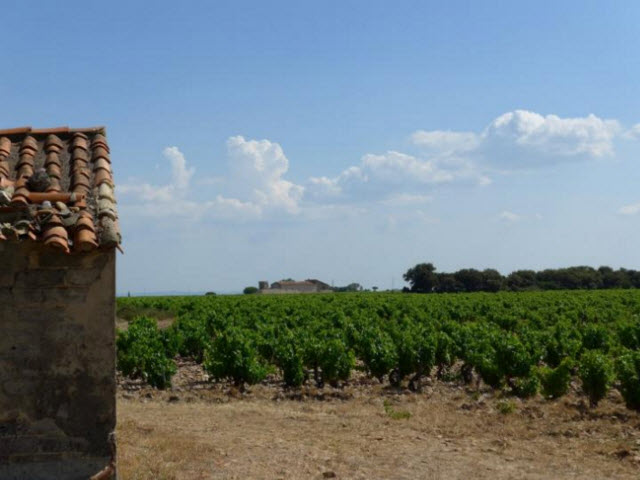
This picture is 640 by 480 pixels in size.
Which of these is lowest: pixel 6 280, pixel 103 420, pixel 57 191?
pixel 103 420

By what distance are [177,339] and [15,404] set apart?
13.4 metres

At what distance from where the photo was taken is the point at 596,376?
13180 millimetres

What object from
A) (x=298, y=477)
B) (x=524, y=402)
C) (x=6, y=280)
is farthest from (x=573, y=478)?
(x=6, y=280)

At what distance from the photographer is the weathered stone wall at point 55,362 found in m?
6.74

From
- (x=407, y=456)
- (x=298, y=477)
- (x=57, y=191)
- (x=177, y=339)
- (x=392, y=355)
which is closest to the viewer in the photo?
→ (x=57, y=191)

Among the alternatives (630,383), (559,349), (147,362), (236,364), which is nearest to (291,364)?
(236,364)

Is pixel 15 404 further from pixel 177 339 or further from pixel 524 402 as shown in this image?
pixel 177 339

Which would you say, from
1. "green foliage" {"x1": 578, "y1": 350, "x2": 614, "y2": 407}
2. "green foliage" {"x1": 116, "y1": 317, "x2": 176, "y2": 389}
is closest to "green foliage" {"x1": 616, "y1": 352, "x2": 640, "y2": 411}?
"green foliage" {"x1": 578, "y1": 350, "x2": 614, "y2": 407}

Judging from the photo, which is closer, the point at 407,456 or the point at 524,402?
the point at 407,456

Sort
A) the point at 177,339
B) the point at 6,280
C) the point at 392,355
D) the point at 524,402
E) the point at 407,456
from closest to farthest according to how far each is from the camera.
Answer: the point at 6,280 < the point at 407,456 < the point at 524,402 < the point at 392,355 < the point at 177,339

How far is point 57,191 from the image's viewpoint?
24.3ft

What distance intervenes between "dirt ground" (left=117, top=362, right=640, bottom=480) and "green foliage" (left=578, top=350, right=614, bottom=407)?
1.00 ft

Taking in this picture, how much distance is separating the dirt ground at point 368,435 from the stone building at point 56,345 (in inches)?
65.9

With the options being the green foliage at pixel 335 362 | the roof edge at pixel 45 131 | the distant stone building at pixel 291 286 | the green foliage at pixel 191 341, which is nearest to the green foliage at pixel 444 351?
the green foliage at pixel 335 362
